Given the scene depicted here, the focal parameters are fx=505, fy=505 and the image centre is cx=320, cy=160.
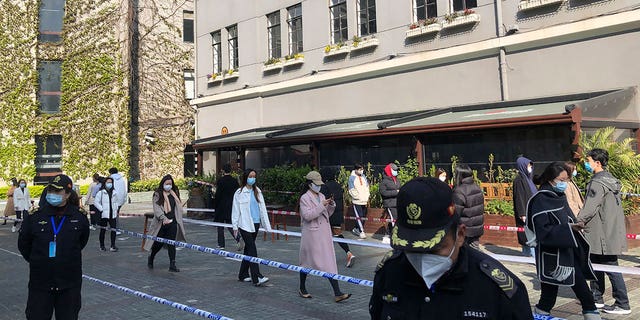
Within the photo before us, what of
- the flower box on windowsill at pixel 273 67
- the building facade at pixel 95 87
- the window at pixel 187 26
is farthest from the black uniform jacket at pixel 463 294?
the window at pixel 187 26

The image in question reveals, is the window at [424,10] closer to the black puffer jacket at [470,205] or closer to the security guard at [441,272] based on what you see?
the black puffer jacket at [470,205]

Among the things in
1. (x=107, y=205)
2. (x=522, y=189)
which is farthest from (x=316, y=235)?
(x=107, y=205)

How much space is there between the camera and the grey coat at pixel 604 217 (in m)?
5.75

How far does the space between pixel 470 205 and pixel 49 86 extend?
26.5 m

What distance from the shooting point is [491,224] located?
10.7m

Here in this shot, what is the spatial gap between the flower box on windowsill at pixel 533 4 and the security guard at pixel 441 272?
12271 mm

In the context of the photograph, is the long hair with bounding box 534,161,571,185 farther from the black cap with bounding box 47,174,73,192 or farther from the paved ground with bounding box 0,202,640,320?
the black cap with bounding box 47,174,73,192

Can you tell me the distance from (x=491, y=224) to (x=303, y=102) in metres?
9.78

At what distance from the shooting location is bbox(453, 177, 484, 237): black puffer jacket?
25.5 feet

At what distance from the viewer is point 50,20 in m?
27.6

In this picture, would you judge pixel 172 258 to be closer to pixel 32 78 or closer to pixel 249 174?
pixel 249 174

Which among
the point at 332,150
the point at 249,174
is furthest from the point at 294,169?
the point at 249,174

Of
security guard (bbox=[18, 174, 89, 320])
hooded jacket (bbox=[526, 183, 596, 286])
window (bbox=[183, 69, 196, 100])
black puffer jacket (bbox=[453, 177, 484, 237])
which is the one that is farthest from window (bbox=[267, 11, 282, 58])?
hooded jacket (bbox=[526, 183, 596, 286])

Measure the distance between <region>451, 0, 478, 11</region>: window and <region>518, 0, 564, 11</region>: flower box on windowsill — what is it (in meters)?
1.37
